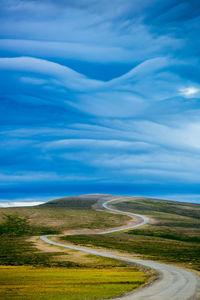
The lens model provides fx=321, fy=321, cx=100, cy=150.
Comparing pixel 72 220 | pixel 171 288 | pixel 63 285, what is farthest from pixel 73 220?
pixel 171 288

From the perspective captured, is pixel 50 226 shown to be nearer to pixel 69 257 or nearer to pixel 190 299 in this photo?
pixel 69 257

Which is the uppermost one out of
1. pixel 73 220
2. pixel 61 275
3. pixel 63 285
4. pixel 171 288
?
pixel 73 220

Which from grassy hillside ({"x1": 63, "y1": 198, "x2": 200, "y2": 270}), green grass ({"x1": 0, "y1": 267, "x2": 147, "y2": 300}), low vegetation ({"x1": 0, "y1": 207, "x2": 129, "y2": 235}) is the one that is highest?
low vegetation ({"x1": 0, "y1": 207, "x2": 129, "y2": 235})

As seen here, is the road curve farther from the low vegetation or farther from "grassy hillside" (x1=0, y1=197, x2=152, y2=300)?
the low vegetation

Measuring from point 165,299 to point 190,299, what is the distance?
2822 millimetres

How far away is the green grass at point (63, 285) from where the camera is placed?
39.0 metres

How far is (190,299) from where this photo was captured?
35.7 m

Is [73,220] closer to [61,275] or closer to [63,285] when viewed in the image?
[61,275]

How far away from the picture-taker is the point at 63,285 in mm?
45406

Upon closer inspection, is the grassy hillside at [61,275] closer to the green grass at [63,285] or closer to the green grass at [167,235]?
the green grass at [63,285]

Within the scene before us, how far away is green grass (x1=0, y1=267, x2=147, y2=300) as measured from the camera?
3900cm

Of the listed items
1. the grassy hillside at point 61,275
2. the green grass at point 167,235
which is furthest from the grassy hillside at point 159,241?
the grassy hillside at point 61,275

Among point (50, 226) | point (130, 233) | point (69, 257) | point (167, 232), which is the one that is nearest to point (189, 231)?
point (167, 232)

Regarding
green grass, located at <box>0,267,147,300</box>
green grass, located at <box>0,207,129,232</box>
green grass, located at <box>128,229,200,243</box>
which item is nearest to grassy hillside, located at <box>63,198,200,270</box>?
green grass, located at <box>128,229,200,243</box>
